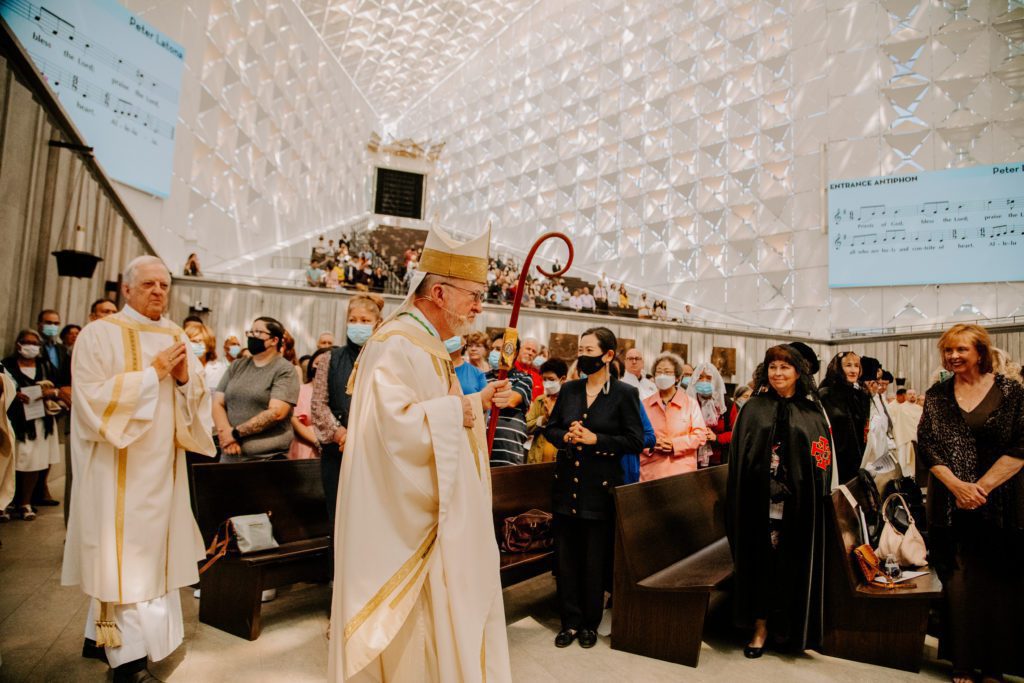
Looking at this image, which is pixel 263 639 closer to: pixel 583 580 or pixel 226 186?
pixel 583 580

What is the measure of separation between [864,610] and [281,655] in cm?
314

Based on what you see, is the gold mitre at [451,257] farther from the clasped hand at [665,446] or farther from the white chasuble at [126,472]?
the clasped hand at [665,446]

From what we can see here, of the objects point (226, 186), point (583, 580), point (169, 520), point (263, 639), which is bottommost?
point (263, 639)

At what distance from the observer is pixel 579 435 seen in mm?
3275

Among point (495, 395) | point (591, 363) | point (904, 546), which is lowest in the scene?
point (904, 546)

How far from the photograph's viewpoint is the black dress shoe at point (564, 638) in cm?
324

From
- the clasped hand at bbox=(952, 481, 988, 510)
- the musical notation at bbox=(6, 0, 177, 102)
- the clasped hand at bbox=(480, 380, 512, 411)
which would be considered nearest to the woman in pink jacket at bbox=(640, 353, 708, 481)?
the clasped hand at bbox=(952, 481, 988, 510)

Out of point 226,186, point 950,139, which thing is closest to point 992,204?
point 950,139

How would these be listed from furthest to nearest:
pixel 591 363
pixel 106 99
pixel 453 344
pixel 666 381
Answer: pixel 106 99, pixel 666 381, pixel 591 363, pixel 453 344

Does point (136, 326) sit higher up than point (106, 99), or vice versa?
point (106, 99)

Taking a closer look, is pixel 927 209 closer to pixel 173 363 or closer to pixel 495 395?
pixel 495 395

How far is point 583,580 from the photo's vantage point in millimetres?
3428

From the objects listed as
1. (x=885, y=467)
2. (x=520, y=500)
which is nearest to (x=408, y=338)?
(x=520, y=500)

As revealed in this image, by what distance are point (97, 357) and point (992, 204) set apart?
17.6m
